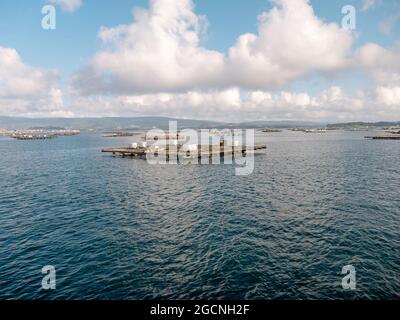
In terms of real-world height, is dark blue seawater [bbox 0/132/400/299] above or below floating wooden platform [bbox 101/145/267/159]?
below

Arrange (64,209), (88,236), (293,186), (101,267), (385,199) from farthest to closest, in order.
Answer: (293,186) < (385,199) < (64,209) < (88,236) < (101,267)

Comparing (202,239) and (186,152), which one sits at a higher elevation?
(186,152)

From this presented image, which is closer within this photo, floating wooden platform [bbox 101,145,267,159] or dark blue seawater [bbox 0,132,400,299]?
dark blue seawater [bbox 0,132,400,299]

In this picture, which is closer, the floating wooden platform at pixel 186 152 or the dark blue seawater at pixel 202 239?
the dark blue seawater at pixel 202 239

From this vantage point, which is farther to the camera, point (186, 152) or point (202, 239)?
point (186, 152)

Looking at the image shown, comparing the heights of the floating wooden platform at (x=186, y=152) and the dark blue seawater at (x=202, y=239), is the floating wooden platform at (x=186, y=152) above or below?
above
